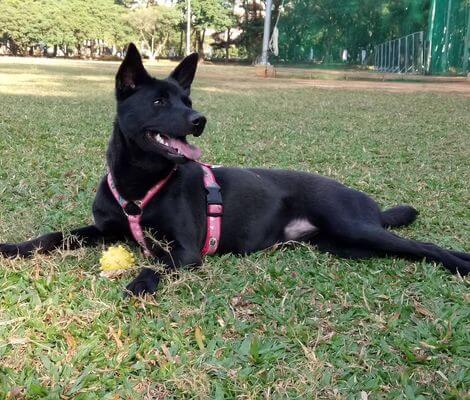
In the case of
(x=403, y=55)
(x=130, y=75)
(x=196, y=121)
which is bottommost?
(x=196, y=121)

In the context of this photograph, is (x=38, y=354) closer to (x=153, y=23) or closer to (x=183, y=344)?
(x=183, y=344)

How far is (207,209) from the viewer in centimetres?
321

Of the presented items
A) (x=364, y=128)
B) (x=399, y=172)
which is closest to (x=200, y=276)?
(x=399, y=172)

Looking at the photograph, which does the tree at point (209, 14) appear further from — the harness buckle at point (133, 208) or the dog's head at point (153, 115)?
the harness buckle at point (133, 208)

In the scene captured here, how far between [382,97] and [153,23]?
4237 cm

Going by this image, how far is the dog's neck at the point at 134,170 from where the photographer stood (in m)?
3.05

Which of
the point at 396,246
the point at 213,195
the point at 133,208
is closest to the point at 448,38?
the point at 396,246

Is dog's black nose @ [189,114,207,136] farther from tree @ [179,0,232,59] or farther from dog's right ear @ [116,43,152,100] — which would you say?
tree @ [179,0,232,59]

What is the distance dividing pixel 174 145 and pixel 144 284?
87 cm

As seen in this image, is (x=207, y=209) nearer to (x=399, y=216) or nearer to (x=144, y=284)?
(x=144, y=284)

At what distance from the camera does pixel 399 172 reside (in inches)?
226

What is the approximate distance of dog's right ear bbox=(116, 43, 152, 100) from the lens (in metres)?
3.08

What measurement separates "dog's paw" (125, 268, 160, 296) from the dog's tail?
68.9 inches

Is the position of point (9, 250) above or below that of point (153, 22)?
below
